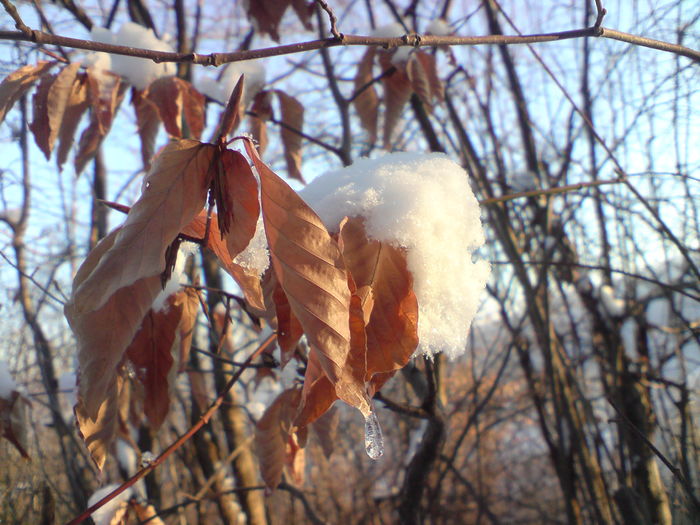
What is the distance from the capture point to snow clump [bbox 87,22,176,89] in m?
0.94

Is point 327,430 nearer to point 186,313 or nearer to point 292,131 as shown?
point 186,313

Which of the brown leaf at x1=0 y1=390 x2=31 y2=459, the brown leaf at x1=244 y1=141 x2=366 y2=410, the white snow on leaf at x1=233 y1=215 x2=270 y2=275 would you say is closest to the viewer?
the brown leaf at x1=244 y1=141 x2=366 y2=410

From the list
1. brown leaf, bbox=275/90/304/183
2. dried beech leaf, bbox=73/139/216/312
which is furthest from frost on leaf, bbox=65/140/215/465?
brown leaf, bbox=275/90/304/183

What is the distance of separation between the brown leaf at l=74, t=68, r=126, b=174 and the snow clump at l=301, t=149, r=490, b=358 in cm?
56

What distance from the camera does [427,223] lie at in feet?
1.55

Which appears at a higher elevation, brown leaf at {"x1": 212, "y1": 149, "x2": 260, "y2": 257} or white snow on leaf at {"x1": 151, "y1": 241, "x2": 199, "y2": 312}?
white snow on leaf at {"x1": 151, "y1": 241, "x2": 199, "y2": 312}

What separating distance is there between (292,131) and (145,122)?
1.04 ft

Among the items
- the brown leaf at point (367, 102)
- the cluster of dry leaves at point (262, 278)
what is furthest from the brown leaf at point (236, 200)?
the brown leaf at point (367, 102)

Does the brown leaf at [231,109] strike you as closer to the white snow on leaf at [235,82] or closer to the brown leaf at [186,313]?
the brown leaf at [186,313]

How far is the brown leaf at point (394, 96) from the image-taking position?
117 centimetres

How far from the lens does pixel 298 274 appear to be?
15.0 inches

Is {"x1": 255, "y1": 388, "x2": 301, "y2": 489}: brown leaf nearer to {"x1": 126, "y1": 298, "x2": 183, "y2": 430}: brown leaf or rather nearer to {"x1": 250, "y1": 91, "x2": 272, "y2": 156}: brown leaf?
{"x1": 126, "y1": 298, "x2": 183, "y2": 430}: brown leaf

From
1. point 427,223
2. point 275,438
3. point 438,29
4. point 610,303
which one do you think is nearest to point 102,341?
point 427,223

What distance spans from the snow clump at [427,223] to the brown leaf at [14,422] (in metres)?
0.74
